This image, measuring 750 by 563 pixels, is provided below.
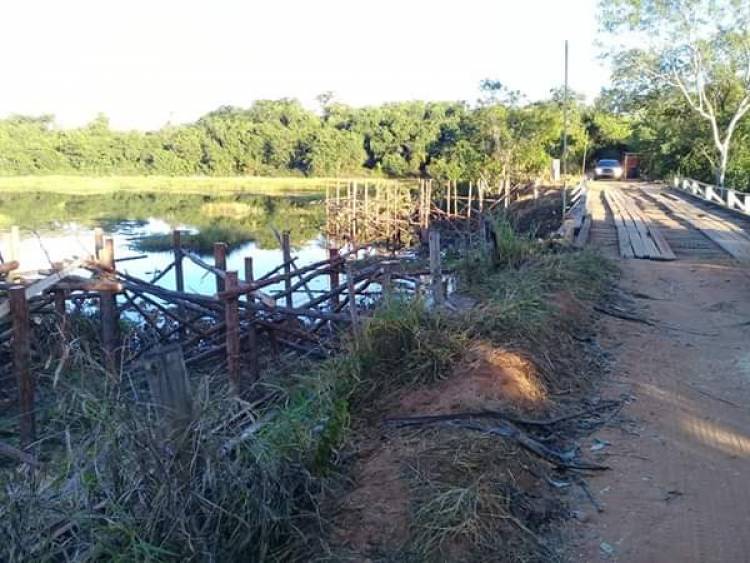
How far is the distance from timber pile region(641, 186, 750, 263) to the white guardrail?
89cm

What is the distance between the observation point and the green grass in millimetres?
69938

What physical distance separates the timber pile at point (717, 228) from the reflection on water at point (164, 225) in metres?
10.0

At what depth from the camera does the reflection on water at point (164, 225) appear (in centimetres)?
2958

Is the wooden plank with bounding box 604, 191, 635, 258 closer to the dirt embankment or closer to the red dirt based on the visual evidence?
the dirt embankment

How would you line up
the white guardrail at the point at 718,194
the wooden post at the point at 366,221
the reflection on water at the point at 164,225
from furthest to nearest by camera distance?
the wooden post at the point at 366,221 → the reflection on water at the point at 164,225 → the white guardrail at the point at 718,194

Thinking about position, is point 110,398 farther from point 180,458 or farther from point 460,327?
point 460,327

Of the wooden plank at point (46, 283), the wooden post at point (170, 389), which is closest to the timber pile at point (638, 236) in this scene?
the wooden plank at point (46, 283)

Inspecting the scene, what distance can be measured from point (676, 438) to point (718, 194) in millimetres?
27012

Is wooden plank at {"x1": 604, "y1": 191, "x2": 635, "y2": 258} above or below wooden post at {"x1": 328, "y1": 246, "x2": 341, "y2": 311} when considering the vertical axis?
above

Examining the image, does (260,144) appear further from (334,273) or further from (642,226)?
(334,273)

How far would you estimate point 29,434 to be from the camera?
28.5 feet

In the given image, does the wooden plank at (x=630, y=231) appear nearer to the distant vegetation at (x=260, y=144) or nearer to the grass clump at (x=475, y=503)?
the grass clump at (x=475, y=503)

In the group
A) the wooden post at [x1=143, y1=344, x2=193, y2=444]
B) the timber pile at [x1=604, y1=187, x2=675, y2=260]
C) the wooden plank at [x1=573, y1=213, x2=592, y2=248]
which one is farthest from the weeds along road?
the wooden plank at [x1=573, y1=213, x2=592, y2=248]

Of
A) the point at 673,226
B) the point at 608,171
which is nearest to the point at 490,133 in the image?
the point at 608,171
